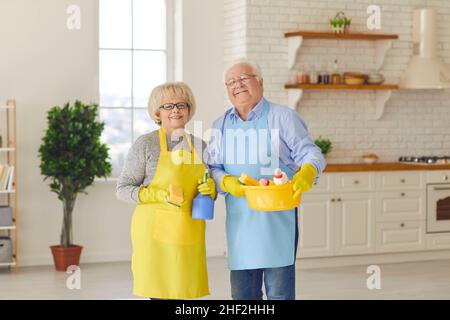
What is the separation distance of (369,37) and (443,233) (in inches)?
76.1

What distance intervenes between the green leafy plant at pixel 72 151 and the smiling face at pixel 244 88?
3.46 m

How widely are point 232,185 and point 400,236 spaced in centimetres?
439

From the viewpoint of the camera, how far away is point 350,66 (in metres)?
8.16

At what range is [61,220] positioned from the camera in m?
7.73

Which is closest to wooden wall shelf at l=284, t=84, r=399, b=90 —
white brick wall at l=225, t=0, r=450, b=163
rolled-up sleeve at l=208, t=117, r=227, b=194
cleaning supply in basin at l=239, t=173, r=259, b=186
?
white brick wall at l=225, t=0, r=450, b=163

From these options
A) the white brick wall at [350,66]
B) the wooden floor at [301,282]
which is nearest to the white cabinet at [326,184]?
the white brick wall at [350,66]

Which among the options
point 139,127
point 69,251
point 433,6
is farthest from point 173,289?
point 433,6

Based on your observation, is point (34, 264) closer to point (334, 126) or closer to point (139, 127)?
point (139, 127)

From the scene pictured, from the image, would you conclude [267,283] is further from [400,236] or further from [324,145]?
[400,236]

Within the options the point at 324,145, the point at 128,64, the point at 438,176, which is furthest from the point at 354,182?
the point at 128,64

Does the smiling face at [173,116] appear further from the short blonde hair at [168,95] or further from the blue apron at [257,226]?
the blue apron at [257,226]

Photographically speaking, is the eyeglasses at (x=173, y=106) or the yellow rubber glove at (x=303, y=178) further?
the eyeglasses at (x=173, y=106)

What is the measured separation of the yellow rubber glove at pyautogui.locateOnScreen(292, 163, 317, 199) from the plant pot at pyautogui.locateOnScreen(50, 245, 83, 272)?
3.99m

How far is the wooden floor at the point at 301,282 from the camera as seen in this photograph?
6375mm
